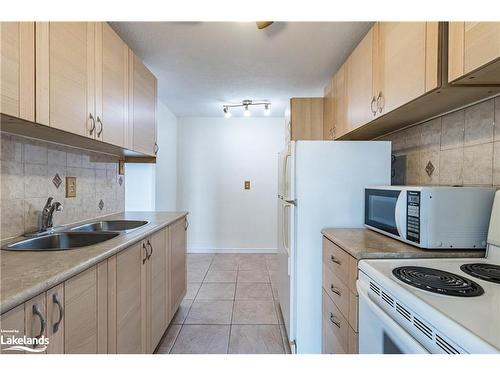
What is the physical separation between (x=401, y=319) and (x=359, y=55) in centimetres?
174

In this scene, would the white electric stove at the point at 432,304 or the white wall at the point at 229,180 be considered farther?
the white wall at the point at 229,180

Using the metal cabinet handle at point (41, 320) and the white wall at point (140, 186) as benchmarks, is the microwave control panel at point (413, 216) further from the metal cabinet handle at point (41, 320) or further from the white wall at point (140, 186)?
the white wall at point (140, 186)

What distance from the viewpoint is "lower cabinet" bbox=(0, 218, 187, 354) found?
31.5 inches

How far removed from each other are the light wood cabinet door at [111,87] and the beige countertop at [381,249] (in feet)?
5.03

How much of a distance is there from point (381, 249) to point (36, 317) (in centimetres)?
135

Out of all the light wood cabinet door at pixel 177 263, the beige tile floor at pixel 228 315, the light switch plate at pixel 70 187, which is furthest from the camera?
the light wood cabinet door at pixel 177 263

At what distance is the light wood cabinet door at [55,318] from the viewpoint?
0.82m

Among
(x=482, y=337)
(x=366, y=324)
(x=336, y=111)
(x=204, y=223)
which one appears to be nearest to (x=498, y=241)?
(x=366, y=324)

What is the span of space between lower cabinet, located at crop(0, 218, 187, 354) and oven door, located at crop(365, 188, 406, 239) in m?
1.41

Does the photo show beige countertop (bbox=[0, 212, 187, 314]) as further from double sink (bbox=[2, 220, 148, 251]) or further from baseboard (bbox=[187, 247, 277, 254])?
baseboard (bbox=[187, 247, 277, 254])

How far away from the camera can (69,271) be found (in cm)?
89

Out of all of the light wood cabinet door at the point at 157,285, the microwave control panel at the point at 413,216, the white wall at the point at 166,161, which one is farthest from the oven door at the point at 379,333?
Result: the white wall at the point at 166,161

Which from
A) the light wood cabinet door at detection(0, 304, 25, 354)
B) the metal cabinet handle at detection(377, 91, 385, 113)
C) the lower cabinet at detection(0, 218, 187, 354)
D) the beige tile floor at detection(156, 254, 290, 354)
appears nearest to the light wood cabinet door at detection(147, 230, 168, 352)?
the lower cabinet at detection(0, 218, 187, 354)
